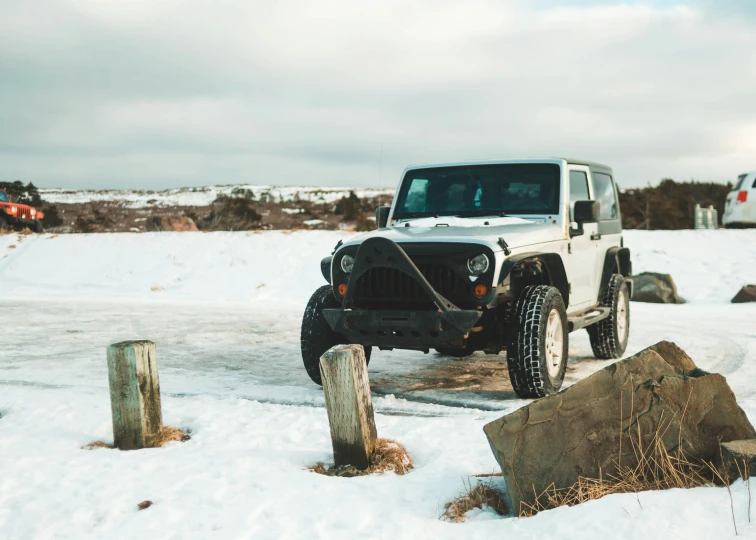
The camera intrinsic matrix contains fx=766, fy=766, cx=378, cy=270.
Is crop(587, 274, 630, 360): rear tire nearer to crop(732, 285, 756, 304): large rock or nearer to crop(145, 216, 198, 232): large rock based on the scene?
crop(732, 285, 756, 304): large rock

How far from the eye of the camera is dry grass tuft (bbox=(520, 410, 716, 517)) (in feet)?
12.1

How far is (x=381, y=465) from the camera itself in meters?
4.52

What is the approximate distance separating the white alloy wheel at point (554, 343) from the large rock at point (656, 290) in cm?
896

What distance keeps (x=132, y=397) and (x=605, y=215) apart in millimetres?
5593

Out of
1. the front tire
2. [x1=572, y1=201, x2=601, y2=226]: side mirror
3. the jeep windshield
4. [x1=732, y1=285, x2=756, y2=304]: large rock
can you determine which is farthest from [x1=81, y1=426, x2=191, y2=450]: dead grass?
[x1=732, y1=285, x2=756, y2=304]: large rock

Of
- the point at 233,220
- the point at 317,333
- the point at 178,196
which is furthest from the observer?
the point at 178,196

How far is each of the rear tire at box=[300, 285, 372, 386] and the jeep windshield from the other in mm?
1263

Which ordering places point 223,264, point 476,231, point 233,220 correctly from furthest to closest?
1. point 233,220
2. point 223,264
3. point 476,231

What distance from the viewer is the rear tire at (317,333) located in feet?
21.5

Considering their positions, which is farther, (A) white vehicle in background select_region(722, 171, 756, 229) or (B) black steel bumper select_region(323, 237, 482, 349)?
(A) white vehicle in background select_region(722, 171, 756, 229)

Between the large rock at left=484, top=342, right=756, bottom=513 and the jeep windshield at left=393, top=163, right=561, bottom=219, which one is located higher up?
the jeep windshield at left=393, top=163, right=561, bottom=219

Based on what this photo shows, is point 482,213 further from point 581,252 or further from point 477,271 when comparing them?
point 477,271

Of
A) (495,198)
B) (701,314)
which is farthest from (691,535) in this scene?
(701,314)

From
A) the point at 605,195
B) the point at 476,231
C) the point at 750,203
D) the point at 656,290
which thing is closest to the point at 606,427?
the point at 476,231
